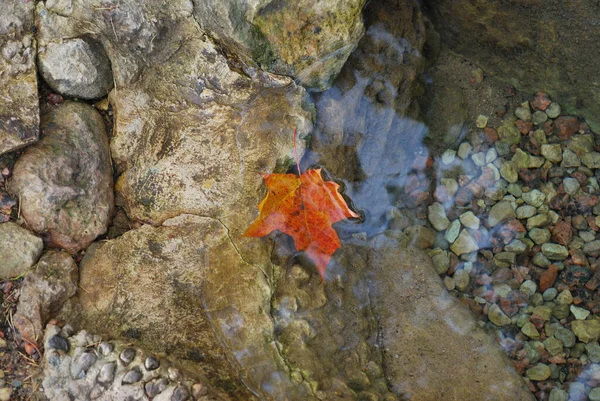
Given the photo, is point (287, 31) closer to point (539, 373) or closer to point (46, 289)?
point (46, 289)

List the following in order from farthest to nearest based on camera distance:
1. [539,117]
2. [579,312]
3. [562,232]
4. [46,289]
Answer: [539,117] < [562,232] < [579,312] < [46,289]

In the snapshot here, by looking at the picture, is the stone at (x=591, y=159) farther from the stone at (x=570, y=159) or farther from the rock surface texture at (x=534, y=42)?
the rock surface texture at (x=534, y=42)

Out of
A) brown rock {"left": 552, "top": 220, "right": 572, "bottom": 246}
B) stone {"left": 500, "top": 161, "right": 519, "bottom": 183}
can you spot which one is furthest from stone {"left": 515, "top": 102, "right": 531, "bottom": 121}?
brown rock {"left": 552, "top": 220, "right": 572, "bottom": 246}

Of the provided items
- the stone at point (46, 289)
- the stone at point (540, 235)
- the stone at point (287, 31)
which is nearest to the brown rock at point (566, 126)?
the stone at point (540, 235)

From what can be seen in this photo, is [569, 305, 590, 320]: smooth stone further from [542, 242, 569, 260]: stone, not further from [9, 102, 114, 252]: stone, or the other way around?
[9, 102, 114, 252]: stone

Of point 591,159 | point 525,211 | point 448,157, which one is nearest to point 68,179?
point 448,157

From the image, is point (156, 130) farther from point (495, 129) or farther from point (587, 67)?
point (587, 67)
